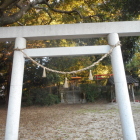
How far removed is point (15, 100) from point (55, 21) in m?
6.31

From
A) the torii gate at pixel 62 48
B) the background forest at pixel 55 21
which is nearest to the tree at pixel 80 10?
the background forest at pixel 55 21

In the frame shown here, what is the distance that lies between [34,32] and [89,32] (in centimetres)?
123

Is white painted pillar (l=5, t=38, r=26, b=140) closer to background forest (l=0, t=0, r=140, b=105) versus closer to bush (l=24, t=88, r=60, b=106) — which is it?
background forest (l=0, t=0, r=140, b=105)

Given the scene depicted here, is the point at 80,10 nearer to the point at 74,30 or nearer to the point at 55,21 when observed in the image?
the point at 55,21

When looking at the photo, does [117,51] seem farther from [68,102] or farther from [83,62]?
[68,102]

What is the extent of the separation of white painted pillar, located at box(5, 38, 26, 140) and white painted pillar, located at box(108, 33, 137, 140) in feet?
6.56

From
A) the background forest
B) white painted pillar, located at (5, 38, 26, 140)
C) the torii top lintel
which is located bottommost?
white painted pillar, located at (5, 38, 26, 140)

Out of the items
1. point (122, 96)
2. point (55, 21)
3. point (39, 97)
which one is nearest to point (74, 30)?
point (122, 96)

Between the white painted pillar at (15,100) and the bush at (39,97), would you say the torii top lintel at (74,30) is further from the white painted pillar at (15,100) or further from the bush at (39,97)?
the bush at (39,97)

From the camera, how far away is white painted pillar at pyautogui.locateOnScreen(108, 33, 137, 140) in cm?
222

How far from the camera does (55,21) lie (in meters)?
7.53

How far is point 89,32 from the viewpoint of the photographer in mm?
2635

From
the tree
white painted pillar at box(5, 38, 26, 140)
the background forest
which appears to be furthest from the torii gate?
the tree

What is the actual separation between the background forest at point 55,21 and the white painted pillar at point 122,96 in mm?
3499
